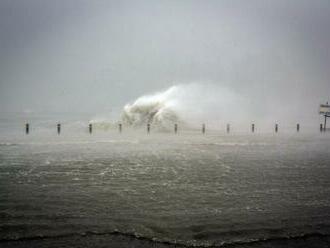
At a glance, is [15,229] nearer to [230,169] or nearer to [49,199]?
[49,199]

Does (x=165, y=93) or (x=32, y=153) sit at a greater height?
(x=165, y=93)

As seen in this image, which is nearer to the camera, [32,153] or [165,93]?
[32,153]

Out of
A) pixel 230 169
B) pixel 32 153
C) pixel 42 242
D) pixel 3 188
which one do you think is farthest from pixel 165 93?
pixel 42 242

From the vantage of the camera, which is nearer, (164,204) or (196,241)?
(196,241)

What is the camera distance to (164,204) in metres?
6.92

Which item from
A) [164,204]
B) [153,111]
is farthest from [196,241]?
[153,111]

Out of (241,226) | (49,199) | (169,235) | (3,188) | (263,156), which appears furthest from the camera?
(263,156)

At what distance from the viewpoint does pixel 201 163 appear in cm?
1270

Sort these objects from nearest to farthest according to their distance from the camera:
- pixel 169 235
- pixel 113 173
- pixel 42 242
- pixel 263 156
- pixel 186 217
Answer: pixel 42 242, pixel 169 235, pixel 186 217, pixel 113 173, pixel 263 156

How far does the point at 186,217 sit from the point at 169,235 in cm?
90

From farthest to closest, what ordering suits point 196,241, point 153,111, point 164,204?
point 153,111 < point 164,204 < point 196,241

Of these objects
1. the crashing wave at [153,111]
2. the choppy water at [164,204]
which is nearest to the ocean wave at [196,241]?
the choppy water at [164,204]

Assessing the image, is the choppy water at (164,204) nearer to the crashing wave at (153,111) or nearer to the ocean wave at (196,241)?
the ocean wave at (196,241)

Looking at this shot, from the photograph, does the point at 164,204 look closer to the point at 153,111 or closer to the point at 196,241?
the point at 196,241
